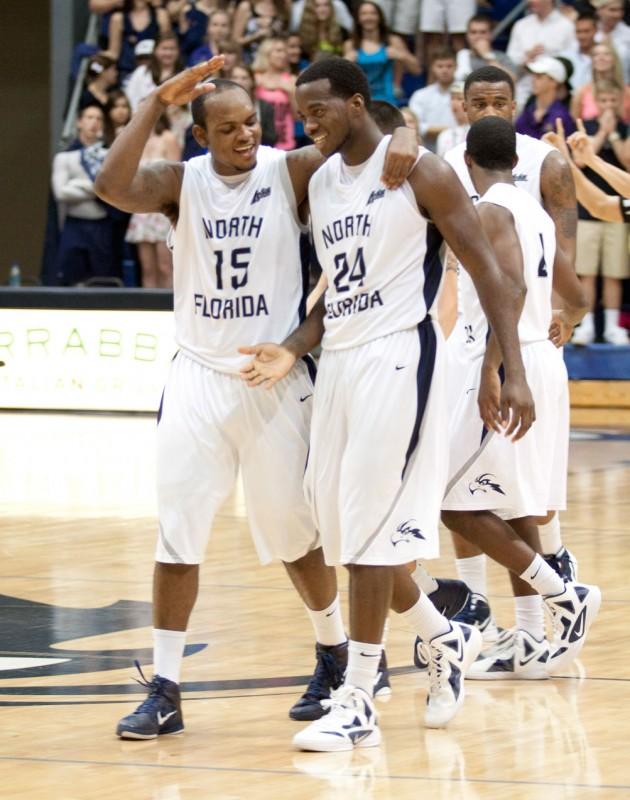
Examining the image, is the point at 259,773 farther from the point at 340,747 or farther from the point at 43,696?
the point at 43,696

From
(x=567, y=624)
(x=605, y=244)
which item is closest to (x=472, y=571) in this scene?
(x=567, y=624)

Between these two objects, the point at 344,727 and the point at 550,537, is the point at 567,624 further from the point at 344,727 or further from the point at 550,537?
the point at 344,727

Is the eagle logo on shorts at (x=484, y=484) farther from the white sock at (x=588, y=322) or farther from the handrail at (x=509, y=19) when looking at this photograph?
the handrail at (x=509, y=19)

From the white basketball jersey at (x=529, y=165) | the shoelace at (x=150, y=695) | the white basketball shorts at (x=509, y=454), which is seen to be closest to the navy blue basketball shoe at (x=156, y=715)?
the shoelace at (x=150, y=695)

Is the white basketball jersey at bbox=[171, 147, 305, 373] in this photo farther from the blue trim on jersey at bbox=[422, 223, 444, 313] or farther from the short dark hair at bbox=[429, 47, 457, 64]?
the short dark hair at bbox=[429, 47, 457, 64]

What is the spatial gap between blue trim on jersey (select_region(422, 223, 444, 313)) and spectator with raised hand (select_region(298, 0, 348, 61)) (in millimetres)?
11656

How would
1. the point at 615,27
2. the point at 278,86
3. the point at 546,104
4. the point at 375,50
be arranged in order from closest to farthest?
the point at 546,104
the point at 615,27
the point at 278,86
the point at 375,50

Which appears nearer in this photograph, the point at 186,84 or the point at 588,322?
the point at 186,84

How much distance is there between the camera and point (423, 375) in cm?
522

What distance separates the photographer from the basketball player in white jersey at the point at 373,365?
516 cm

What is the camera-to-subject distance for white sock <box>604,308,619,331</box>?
15023 millimetres

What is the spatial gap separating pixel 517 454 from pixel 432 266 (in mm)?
1060

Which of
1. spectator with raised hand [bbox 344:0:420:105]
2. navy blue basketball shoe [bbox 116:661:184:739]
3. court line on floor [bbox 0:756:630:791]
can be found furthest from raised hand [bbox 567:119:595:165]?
spectator with raised hand [bbox 344:0:420:105]

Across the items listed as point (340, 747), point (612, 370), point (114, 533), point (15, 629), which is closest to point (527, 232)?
point (340, 747)
